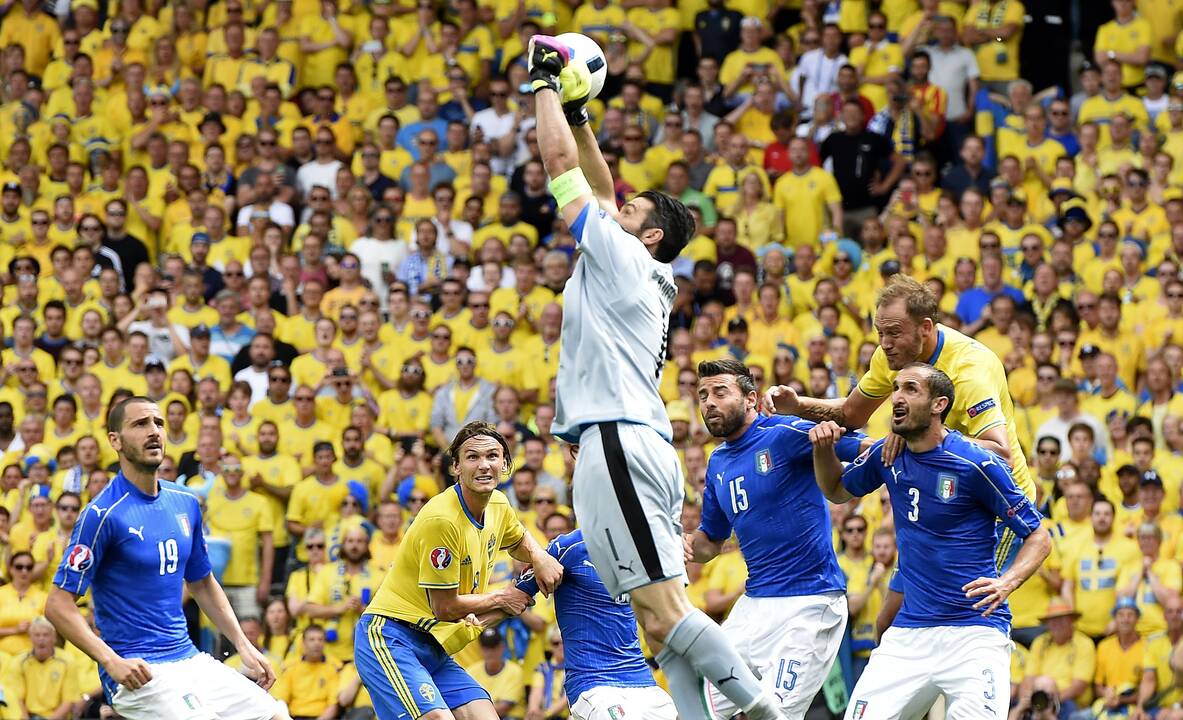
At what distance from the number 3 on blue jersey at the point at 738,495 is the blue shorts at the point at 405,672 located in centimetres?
186

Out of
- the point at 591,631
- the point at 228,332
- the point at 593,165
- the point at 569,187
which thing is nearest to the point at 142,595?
the point at 591,631

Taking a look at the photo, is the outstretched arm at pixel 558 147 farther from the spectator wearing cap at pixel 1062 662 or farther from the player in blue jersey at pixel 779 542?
the spectator wearing cap at pixel 1062 662

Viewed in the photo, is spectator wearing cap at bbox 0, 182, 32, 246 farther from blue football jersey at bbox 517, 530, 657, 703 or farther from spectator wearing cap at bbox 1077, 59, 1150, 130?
blue football jersey at bbox 517, 530, 657, 703

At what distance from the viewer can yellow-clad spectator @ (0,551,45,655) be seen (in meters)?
16.0

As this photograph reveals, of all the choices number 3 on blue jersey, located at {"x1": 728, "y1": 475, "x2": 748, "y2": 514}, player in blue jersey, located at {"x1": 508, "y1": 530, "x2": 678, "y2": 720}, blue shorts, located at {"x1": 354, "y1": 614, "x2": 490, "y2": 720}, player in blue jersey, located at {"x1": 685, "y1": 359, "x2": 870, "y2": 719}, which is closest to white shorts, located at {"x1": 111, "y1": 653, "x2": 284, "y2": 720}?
blue shorts, located at {"x1": 354, "y1": 614, "x2": 490, "y2": 720}

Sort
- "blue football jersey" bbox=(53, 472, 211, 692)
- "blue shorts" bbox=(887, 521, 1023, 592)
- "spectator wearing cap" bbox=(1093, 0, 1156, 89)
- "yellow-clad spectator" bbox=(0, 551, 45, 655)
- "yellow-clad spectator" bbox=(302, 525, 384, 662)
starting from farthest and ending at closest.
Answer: "spectator wearing cap" bbox=(1093, 0, 1156, 89)
"yellow-clad spectator" bbox=(0, 551, 45, 655)
"yellow-clad spectator" bbox=(302, 525, 384, 662)
"blue shorts" bbox=(887, 521, 1023, 592)
"blue football jersey" bbox=(53, 472, 211, 692)

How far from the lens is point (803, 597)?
10.2 metres

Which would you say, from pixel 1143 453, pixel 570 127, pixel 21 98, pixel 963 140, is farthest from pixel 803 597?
pixel 21 98

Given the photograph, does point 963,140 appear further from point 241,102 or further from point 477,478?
point 477,478

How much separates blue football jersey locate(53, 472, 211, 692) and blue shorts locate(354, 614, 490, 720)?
1.01 m

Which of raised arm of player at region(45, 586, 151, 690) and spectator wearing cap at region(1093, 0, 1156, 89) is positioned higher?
spectator wearing cap at region(1093, 0, 1156, 89)

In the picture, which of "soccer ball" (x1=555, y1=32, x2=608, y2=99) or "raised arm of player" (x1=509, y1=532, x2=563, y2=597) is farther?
"raised arm of player" (x1=509, y1=532, x2=563, y2=597)

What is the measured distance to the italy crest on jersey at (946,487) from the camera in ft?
30.5

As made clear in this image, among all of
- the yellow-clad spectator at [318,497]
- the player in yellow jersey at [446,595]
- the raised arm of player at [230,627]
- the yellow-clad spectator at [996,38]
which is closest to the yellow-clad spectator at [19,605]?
the yellow-clad spectator at [318,497]
